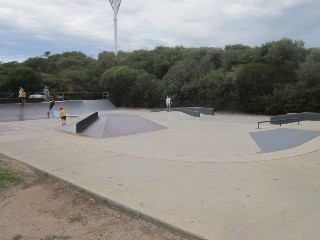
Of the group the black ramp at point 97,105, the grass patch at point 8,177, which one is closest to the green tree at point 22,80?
the black ramp at point 97,105

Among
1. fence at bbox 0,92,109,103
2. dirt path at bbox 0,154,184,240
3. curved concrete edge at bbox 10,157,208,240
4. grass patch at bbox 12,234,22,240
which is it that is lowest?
grass patch at bbox 12,234,22,240

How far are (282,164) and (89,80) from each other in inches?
1575

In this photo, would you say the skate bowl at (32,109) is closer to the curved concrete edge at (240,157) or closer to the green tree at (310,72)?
the curved concrete edge at (240,157)

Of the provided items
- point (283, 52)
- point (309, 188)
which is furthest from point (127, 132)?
point (283, 52)

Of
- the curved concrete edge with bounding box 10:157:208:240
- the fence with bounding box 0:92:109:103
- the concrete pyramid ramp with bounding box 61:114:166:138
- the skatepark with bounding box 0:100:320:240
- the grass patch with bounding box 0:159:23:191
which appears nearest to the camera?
the curved concrete edge with bounding box 10:157:208:240

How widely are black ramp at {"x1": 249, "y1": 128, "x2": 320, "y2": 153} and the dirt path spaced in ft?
18.8

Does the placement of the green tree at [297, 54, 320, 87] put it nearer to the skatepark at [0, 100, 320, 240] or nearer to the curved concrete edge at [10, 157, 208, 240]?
the skatepark at [0, 100, 320, 240]

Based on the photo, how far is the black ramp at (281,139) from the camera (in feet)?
32.0

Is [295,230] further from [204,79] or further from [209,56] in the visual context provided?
[209,56]

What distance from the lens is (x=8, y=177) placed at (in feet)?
22.8

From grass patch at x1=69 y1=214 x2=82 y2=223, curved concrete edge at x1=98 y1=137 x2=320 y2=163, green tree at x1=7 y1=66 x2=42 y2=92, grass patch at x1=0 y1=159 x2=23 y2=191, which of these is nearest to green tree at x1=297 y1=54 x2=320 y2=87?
curved concrete edge at x1=98 y1=137 x2=320 y2=163

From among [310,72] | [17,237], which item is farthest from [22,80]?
[17,237]

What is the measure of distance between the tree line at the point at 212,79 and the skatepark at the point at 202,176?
15.7 metres

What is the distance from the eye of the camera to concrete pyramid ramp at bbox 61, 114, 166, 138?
1338 centimetres
